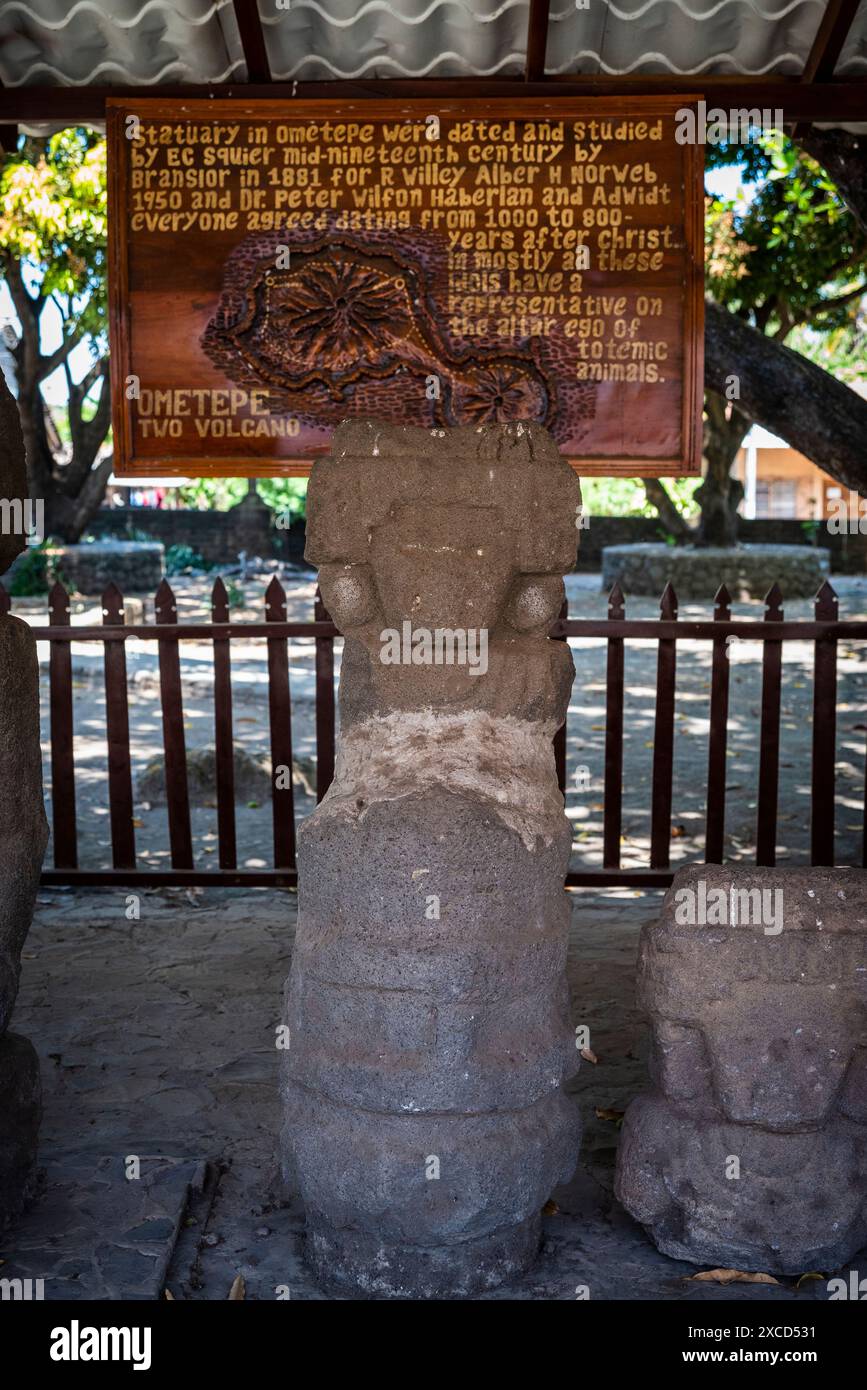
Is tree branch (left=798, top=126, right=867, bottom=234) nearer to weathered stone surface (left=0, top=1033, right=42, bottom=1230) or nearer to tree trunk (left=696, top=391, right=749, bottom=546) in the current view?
weathered stone surface (left=0, top=1033, right=42, bottom=1230)

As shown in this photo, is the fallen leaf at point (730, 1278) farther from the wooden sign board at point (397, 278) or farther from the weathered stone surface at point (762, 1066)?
the wooden sign board at point (397, 278)

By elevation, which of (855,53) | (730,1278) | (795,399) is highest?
(855,53)

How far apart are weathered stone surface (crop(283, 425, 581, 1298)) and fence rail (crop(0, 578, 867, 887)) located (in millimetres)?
2524

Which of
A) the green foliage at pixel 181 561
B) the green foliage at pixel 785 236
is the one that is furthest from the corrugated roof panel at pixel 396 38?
the green foliage at pixel 181 561

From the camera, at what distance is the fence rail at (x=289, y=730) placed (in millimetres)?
5523

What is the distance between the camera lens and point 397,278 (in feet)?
16.4

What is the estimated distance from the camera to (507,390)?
5031 millimetres

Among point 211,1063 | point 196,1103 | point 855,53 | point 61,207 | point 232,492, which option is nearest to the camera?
point 196,1103

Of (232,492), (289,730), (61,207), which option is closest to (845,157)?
(289,730)

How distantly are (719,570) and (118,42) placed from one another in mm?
13429

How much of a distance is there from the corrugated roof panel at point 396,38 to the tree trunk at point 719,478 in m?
11.1

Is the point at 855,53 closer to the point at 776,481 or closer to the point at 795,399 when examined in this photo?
the point at 795,399

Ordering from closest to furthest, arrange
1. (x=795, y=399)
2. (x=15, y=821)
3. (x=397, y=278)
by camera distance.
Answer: (x=15, y=821), (x=397, y=278), (x=795, y=399)

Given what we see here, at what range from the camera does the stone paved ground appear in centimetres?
288
